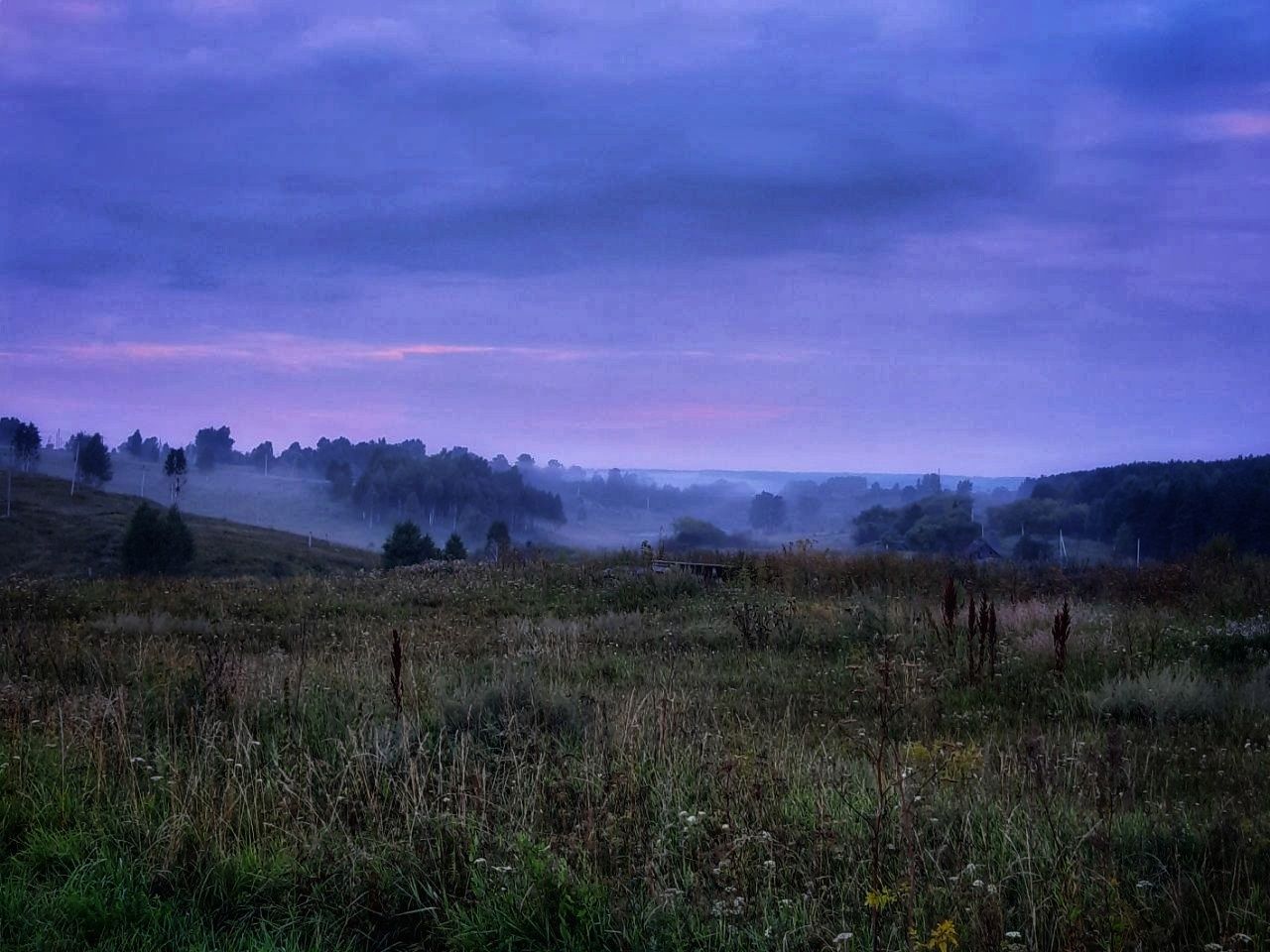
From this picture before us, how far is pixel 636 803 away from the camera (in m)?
4.97

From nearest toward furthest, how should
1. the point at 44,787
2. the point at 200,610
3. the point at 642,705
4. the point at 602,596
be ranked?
the point at 44,787 → the point at 642,705 → the point at 200,610 → the point at 602,596

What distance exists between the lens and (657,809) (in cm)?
505

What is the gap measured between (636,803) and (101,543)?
314 ft

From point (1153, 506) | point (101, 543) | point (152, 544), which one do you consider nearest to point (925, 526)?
point (1153, 506)

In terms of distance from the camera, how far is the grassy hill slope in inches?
3332

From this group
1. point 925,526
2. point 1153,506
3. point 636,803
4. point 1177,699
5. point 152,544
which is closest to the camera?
point 636,803

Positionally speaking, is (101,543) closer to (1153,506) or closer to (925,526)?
(925,526)

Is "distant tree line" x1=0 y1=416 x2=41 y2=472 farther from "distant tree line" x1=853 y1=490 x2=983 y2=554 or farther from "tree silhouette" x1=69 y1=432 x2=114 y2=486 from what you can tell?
"distant tree line" x1=853 y1=490 x2=983 y2=554

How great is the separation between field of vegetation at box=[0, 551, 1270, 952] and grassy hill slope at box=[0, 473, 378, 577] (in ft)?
231

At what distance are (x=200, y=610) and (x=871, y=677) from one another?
12.6 m

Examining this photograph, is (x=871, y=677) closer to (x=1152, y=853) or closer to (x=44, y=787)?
(x=1152, y=853)

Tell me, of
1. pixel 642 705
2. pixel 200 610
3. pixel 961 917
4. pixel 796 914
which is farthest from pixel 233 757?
pixel 200 610

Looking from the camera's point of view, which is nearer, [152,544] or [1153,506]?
[1153,506]

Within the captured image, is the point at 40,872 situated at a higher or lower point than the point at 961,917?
lower
